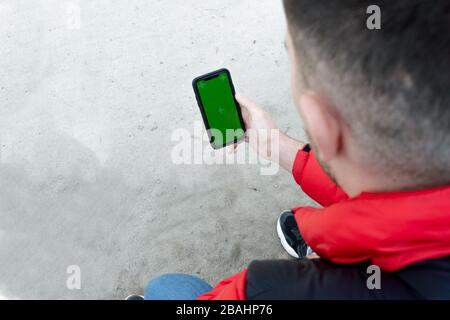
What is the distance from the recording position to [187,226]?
1428 millimetres

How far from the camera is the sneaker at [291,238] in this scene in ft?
4.47

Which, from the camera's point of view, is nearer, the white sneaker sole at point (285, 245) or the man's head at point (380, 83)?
the man's head at point (380, 83)

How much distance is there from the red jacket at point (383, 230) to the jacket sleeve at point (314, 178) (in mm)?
224

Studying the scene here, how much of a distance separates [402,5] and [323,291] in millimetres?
397

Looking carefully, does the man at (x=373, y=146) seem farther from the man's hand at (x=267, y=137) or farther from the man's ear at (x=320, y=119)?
the man's hand at (x=267, y=137)

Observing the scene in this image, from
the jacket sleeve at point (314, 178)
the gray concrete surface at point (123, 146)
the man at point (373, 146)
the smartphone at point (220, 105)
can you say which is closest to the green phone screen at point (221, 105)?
the smartphone at point (220, 105)

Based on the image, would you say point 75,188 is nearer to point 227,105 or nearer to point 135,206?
point 135,206

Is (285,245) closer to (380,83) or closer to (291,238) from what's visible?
(291,238)

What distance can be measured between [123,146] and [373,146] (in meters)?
1.07
